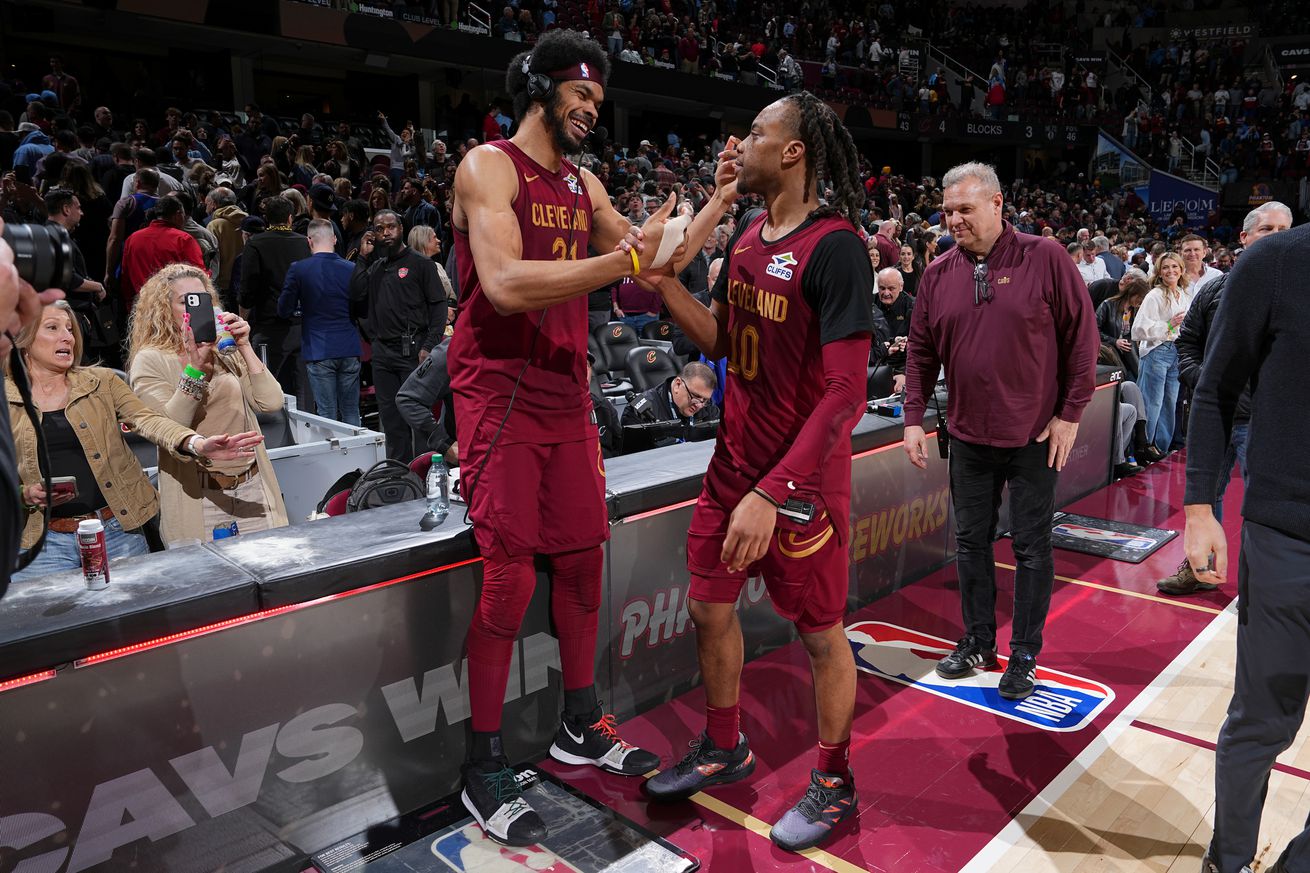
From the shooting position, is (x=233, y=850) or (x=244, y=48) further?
(x=244, y=48)

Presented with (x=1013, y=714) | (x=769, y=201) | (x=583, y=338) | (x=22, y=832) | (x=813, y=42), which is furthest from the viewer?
(x=813, y=42)

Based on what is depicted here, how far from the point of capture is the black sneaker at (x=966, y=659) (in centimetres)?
372

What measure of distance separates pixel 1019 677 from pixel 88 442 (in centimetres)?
334

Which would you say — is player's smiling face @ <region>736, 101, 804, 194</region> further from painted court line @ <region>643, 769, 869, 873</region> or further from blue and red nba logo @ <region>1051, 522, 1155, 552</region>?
blue and red nba logo @ <region>1051, 522, 1155, 552</region>

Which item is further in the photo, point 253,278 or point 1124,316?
point 1124,316

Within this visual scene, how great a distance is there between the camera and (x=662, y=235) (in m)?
2.29

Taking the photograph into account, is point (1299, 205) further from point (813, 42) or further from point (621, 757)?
point (621, 757)

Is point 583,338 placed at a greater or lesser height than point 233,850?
greater

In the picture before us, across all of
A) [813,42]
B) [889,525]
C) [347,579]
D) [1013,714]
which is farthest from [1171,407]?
[813,42]

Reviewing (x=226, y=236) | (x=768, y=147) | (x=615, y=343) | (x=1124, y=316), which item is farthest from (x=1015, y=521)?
(x=226, y=236)

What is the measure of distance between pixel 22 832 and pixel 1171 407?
25.8ft

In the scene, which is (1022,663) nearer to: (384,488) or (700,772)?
(700,772)

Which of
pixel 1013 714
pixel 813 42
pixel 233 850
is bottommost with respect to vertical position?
pixel 1013 714

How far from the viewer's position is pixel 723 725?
9.42 feet
